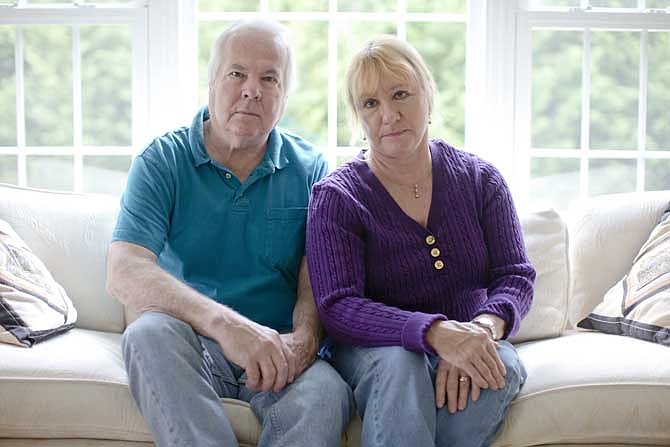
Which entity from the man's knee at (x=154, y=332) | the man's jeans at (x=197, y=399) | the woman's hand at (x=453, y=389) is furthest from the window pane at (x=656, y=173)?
the man's knee at (x=154, y=332)

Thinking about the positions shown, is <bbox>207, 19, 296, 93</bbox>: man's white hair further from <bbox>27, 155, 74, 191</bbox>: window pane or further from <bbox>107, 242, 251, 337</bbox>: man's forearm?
<bbox>27, 155, 74, 191</bbox>: window pane

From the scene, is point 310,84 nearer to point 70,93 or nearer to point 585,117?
point 70,93

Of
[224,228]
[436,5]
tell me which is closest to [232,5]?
[436,5]

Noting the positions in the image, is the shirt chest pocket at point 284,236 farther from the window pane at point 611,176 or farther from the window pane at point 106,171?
the window pane at point 611,176

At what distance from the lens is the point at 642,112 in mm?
3410

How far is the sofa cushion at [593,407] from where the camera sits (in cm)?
215

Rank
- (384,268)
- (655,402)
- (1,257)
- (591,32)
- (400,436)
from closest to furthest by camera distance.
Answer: (400,436)
(655,402)
(384,268)
(1,257)
(591,32)

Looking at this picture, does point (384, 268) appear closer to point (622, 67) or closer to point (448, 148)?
point (448, 148)

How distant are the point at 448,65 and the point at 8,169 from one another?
2.47 m

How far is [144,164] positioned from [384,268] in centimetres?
69

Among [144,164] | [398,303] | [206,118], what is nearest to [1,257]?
[144,164]

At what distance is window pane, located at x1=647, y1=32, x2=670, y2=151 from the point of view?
3398mm

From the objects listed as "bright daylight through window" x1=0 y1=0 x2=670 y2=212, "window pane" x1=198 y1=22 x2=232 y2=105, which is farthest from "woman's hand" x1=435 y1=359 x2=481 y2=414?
"window pane" x1=198 y1=22 x2=232 y2=105

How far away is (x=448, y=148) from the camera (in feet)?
8.48
